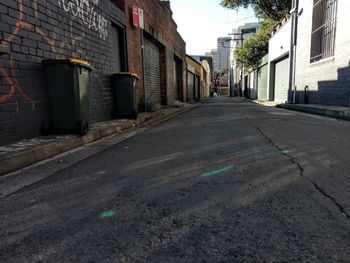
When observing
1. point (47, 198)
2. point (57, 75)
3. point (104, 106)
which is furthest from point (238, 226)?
point (104, 106)

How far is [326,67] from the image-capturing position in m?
11.7

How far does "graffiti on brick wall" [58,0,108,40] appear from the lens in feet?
19.9

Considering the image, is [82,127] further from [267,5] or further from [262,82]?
[267,5]

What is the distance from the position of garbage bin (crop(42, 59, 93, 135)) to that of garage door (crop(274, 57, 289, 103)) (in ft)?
48.9

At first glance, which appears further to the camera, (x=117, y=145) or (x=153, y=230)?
(x=117, y=145)

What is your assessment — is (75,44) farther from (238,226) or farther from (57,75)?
(238,226)

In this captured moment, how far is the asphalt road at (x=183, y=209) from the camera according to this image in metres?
1.68

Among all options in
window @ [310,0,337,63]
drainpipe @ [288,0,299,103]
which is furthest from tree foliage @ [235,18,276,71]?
window @ [310,0,337,63]

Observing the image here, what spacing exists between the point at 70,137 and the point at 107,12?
4.72 metres

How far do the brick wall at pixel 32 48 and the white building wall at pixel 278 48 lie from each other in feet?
44.9

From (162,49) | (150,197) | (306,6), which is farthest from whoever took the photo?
(162,49)

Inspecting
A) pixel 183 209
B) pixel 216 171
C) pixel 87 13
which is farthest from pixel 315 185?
pixel 87 13

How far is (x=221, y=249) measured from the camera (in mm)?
1681

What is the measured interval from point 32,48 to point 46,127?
1.37 m
